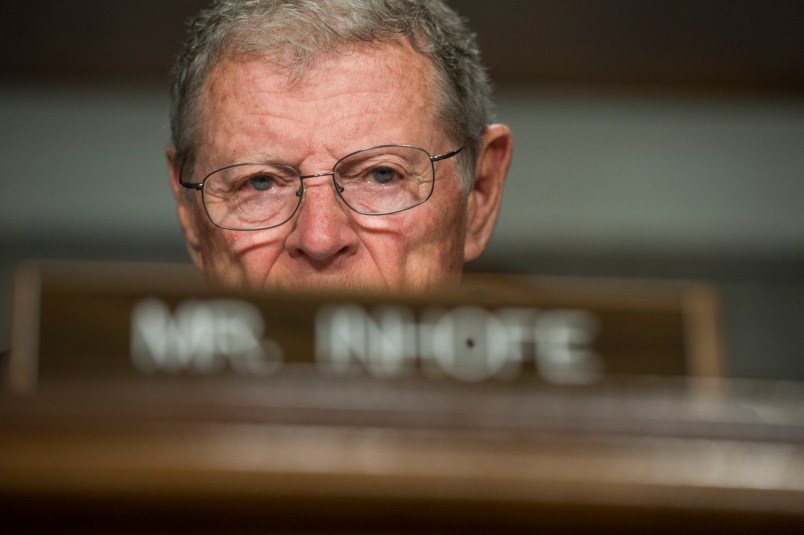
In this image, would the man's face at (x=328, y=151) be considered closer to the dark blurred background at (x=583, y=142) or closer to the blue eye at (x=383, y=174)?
the blue eye at (x=383, y=174)

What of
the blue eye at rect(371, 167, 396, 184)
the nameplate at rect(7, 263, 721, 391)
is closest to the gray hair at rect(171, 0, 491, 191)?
the blue eye at rect(371, 167, 396, 184)

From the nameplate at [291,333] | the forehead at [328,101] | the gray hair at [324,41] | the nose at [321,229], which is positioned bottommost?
the nameplate at [291,333]

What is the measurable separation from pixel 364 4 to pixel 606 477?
0.90 m

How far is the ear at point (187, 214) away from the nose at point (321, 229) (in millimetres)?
228

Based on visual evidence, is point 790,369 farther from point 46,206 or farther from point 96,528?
point 96,528

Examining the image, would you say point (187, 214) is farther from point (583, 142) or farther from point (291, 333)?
point (583, 142)

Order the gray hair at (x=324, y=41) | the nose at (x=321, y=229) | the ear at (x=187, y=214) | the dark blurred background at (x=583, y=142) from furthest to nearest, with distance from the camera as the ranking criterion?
the dark blurred background at (x=583, y=142) < the ear at (x=187, y=214) < the gray hair at (x=324, y=41) < the nose at (x=321, y=229)

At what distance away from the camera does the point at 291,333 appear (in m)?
0.57

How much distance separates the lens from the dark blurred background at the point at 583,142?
3451 mm

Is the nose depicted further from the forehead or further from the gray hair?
the gray hair

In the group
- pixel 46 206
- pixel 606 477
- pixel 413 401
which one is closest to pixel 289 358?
pixel 413 401

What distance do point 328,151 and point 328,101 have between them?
6 centimetres

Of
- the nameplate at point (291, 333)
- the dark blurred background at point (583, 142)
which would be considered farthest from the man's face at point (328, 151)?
the dark blurred background at point (583, 142)

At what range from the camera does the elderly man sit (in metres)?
1.19
